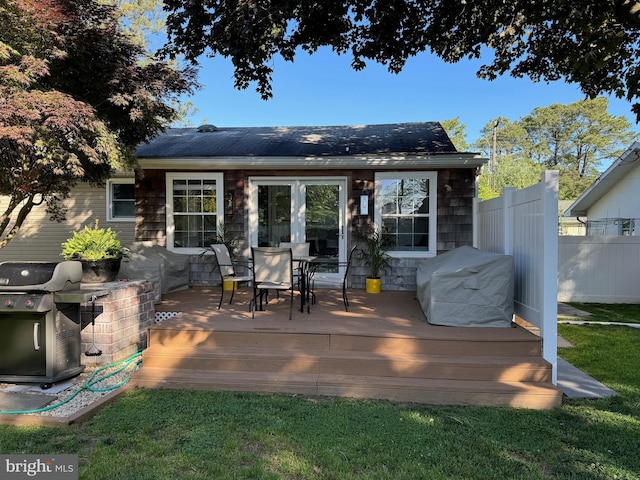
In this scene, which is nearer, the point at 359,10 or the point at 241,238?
the point at 359,10

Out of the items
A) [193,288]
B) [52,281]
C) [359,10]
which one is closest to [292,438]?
[52,281]

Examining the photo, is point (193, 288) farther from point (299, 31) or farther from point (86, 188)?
point (299, 31)

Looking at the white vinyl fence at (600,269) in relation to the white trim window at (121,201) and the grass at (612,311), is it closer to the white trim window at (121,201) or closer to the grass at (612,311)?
the grass at (612,311)

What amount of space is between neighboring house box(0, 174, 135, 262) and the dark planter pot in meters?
3.73

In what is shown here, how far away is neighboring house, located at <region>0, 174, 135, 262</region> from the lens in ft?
26.6

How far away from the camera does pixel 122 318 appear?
13.6 feet

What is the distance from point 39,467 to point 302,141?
7.11 meters

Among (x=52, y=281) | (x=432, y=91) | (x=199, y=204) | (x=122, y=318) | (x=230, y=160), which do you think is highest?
(x=432, y=91)

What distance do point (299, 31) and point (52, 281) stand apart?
16.8 feet

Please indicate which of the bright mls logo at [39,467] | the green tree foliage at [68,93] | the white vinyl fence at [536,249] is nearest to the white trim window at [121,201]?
the green tree foliage at [68,93]

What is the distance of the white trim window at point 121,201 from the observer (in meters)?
8.11

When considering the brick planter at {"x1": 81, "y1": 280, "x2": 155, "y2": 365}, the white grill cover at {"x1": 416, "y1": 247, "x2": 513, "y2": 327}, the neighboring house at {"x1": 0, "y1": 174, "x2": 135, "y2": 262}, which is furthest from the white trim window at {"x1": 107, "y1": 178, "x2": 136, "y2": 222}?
the white grill cover at {"x1": 416, "y1": 247, "x2": 513, "y2": 327}

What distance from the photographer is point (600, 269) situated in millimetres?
8266

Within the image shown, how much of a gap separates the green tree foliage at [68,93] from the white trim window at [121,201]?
2336mm
